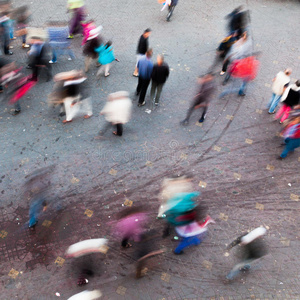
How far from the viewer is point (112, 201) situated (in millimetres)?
6504

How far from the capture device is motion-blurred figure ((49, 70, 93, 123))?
7176 millimetres

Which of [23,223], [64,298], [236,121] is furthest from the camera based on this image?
[236,121]

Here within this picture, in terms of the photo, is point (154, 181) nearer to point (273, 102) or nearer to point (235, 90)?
point (273, 102)

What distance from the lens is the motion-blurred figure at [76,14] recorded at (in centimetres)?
990

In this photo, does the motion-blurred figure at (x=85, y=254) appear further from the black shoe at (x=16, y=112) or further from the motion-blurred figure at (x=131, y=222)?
the black shoe at (x=16, y=112)

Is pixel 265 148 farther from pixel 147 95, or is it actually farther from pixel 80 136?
pixel 80 136

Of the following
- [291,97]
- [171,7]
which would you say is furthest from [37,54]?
[291,97]

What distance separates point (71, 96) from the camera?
24.2 ft

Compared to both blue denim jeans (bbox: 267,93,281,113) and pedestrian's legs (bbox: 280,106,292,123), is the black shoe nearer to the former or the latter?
blue denim jeans (bbox: 267,93,281,113)

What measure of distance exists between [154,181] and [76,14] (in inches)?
275

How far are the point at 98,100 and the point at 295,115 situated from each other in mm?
5448

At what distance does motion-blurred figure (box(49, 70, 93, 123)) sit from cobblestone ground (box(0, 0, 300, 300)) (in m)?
0.27

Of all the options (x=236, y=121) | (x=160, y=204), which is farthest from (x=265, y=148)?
(x=160, y=204)

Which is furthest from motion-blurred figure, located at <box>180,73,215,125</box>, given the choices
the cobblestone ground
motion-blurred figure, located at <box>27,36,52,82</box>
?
motion-blurred figure, located at <box>27,36,52,82</box>
